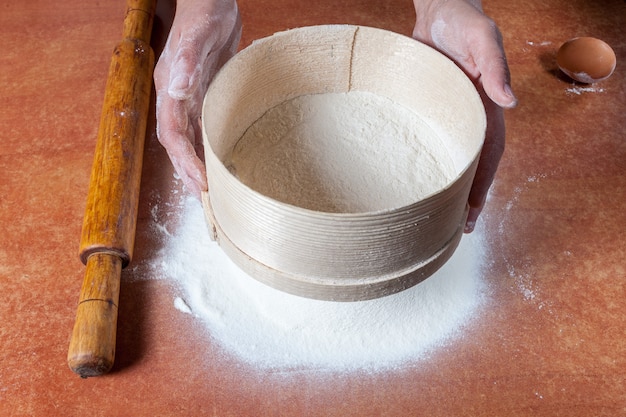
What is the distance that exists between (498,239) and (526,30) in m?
0.71

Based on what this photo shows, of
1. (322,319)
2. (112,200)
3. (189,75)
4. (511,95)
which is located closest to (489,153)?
(511,95)

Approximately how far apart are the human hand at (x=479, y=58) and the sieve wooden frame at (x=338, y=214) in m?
0.05

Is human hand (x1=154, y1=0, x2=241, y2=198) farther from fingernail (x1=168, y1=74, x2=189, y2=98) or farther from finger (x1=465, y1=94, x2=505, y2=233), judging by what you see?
finger (x1=465, y1=94, x2=505, y2=233)

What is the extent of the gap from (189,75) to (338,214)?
37cm

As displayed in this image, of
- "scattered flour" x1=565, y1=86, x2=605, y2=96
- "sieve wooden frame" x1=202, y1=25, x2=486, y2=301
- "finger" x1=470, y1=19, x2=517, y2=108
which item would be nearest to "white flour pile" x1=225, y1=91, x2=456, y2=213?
"sieve wooden frame" x1=202, y1=25, x2=486, y2=301

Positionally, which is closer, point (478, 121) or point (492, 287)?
point (478, 121)

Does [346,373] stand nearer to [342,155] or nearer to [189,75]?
[342,155]

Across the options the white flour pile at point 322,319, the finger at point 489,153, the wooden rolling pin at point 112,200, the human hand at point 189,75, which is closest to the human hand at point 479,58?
the finger at point 489,153

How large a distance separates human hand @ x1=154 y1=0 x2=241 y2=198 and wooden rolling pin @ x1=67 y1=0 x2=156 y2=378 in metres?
0.14

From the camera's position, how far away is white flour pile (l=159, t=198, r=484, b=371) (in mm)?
1116

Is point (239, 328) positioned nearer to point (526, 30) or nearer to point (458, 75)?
point (458, 75)

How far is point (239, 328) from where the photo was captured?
1.14m

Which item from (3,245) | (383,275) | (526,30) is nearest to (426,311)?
(383,275)

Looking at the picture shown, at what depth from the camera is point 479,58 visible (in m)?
1.11
